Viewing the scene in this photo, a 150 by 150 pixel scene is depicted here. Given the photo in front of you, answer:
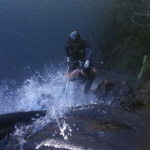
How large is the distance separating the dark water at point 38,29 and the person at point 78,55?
3.51 metres

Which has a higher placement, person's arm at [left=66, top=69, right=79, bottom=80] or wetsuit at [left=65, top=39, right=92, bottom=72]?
wetsuit at [left=65, top=39, right=92, bottom=72]

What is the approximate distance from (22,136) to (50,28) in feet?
27.9

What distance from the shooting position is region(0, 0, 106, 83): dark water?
10328 mm

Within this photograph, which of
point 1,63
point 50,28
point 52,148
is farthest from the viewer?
point 50,28

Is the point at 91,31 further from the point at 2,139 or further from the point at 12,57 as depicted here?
the point at 2,139

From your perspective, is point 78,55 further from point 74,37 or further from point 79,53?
point 74,37

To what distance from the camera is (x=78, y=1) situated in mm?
12336

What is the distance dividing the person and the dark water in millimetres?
3507

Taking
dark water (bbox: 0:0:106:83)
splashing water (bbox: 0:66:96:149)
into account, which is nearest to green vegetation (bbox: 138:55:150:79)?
splashing water (bbox: 0:66:96:149)

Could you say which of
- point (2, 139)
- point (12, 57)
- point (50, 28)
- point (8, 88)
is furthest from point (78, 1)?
point (2, 139)

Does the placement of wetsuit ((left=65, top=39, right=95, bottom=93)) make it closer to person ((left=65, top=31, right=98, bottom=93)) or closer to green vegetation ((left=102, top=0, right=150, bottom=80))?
person ((left=65, top=31, right=98, bottom=93))

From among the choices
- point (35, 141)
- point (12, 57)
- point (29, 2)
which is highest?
point (29, 2)

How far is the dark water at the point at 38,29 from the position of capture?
1033 cm

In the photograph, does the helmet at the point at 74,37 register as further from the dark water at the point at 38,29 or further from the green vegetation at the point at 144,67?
the dark water at the point at 38,29
